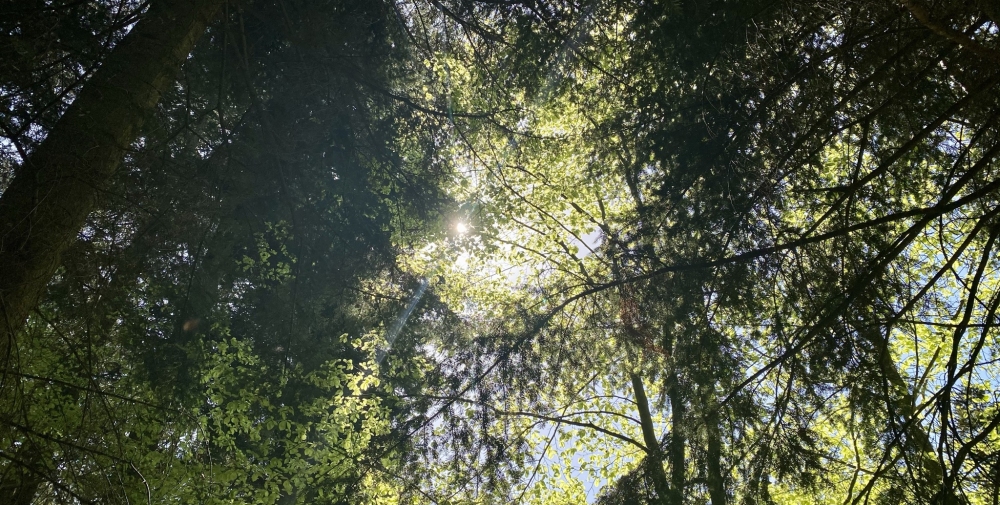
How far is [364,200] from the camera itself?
7668 mm

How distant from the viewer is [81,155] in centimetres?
330

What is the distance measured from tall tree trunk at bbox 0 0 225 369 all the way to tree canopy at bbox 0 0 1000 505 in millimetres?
21

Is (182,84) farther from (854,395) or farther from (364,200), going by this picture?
(854,395)

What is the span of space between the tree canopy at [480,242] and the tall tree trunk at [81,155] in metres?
0.02

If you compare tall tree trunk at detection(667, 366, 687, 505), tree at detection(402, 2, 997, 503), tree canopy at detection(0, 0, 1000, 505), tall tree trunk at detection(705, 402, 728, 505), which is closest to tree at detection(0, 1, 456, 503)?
tree canopy at detection(0, 0, 1000, 505)

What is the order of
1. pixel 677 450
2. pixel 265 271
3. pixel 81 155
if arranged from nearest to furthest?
pixel 81 155 < pixel 677 450 < pixel 265 271

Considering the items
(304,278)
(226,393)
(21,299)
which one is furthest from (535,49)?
(226,393)

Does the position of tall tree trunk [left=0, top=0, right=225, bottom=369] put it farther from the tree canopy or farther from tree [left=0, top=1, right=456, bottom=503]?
tree [left=0, top=1, right=456, bottom=503]

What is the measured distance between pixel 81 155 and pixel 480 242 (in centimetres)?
515

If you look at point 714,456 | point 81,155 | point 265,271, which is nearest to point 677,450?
point 714,456

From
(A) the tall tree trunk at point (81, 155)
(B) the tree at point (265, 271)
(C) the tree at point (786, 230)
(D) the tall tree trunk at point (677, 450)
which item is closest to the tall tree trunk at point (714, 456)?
(C) the tree at point (786, 230)

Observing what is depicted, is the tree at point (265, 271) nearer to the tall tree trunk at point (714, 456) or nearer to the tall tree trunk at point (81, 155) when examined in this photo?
the tall tree trunk at point (81, 155)

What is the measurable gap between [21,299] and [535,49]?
4752 mm

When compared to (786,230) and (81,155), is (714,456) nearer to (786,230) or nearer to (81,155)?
(786,230)
